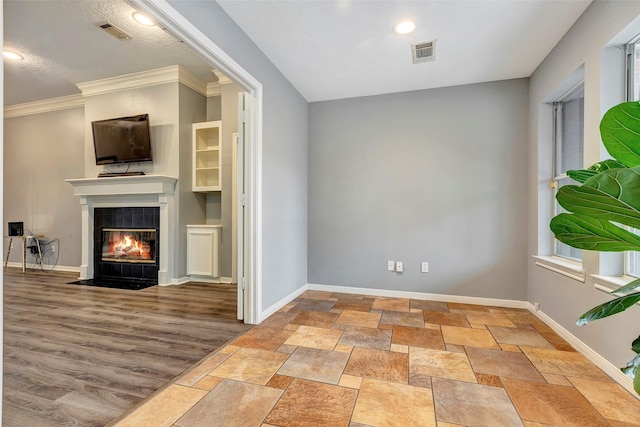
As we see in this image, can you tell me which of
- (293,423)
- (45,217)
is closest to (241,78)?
(293,423)

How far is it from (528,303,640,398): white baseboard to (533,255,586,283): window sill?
17.8 inches

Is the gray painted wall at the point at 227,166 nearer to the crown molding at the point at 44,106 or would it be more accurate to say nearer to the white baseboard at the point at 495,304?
the white baseboard at the point at 495,304

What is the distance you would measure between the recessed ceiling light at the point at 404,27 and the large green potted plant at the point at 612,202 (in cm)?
185

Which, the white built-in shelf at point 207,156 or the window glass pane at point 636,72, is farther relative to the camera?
the white built-in shelf at point 207,156

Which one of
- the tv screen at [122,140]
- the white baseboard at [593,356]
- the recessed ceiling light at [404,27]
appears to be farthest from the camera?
the tv screen at [122,140]

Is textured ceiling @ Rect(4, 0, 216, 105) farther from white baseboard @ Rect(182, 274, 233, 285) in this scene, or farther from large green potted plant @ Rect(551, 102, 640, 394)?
large green potted plant @ Rect(551, 102, 640, 394)

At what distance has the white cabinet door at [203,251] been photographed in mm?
4125

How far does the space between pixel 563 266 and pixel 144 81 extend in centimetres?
543

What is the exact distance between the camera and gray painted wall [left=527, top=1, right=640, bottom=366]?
173cm

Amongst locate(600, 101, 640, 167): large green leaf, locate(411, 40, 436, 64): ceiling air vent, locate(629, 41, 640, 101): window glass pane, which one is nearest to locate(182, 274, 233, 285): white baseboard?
locate(411, 40, 436, 64): ceiling air vent

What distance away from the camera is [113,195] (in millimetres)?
4312

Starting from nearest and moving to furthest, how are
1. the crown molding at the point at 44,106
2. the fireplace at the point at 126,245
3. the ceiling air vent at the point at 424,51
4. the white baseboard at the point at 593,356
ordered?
the white baseboard at the point at 593,356, the ceiling air vent at the point at 424,51, the fireplace at the point at 126,245, the crown molding at the point at 44,106

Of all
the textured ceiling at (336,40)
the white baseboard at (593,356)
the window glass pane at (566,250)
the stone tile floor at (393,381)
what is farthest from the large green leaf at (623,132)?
the window glass pane at (566,250)

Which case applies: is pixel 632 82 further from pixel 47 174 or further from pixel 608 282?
pixel 47 174
